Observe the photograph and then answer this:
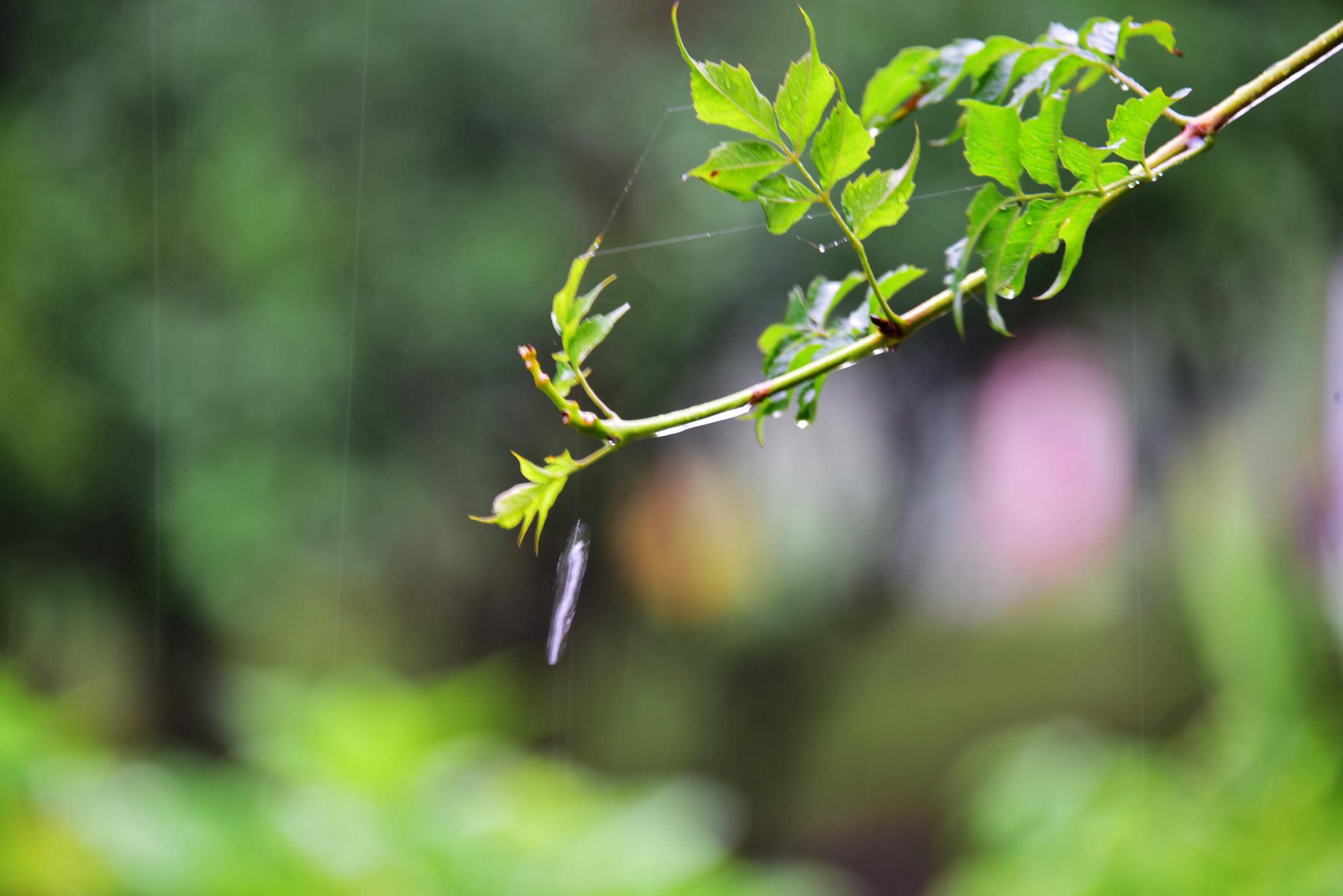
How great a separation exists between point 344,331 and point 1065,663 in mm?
1414

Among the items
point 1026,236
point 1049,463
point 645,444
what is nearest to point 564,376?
point 1026,236

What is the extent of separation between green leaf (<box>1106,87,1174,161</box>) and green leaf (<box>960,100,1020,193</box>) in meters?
0.02

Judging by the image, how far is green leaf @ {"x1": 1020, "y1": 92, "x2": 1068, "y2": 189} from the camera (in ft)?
0.69

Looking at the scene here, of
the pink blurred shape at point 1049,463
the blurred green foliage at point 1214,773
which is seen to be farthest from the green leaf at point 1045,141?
the pink blurred shape at point 1049,463

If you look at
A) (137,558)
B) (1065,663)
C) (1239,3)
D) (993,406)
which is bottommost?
(1065,663)

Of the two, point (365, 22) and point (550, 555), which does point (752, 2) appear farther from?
point (550, 555)

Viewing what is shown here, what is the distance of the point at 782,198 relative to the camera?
247 millimetres

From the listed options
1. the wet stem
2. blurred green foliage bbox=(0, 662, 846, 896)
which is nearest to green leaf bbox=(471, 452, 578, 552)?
the wet stem

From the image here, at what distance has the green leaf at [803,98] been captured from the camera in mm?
234

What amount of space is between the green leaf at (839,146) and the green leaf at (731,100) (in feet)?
0.04

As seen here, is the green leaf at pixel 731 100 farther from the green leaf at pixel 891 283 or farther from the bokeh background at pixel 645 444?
the bokeh background at pixel 645 444

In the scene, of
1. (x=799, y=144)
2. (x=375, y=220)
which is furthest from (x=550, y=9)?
(x=799, y=144)

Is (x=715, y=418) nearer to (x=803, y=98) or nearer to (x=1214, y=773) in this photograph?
(x=803, y=98)

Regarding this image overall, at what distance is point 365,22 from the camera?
1564 millimetres
